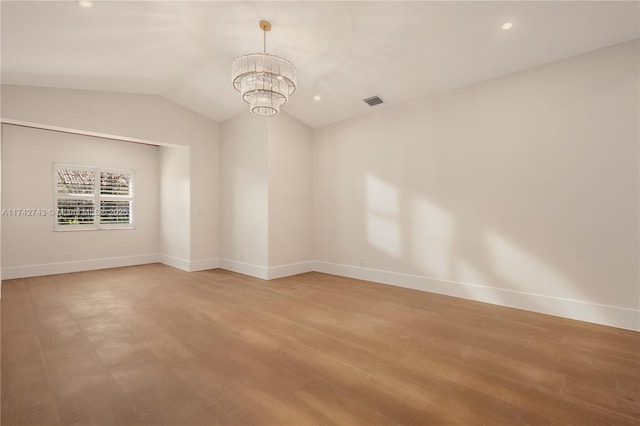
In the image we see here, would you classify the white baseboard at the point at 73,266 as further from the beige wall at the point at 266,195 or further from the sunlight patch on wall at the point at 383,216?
the sunlight patch on wall at the point at 383,216

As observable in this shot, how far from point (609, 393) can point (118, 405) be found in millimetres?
3240

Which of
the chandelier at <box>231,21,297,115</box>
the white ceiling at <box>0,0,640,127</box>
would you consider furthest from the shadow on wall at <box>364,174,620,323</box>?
the chandelier at <box>231,21,297,115</box>

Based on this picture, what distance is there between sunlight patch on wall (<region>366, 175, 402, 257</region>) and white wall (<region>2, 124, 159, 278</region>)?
553cm

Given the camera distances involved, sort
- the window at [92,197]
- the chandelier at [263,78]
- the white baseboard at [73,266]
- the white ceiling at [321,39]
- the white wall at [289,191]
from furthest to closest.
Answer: the window at [92,197] → the white wall at [289,191] → the white baseboard at [73,266] → the chandelier at [263,78] → the white ceiling at [321,39]

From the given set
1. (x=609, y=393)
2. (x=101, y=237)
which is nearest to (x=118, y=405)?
(x=609, y=393)

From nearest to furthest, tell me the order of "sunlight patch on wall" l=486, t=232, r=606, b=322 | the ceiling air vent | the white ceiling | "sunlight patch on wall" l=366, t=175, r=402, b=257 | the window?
the white ceiling, "sunlight patch on wall" l=486, t=232, r=606, b=322, the ceiling air vent, "sunlight patch on wall" l=366, t=175, r=402, b=257, the window

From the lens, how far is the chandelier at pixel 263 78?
9.82 feet

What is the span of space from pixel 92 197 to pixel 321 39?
6048 mm

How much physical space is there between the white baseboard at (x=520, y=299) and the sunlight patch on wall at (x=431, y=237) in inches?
8.2

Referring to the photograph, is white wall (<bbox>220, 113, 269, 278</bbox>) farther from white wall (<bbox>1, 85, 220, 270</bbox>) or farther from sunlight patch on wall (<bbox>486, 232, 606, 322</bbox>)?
sunlight patch on wall (<bbox>486, 232, 606, 322</bbox>)

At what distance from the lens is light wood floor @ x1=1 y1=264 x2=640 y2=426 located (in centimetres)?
173

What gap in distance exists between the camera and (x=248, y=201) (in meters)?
5.75

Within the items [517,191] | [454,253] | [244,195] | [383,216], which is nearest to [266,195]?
[244,195]

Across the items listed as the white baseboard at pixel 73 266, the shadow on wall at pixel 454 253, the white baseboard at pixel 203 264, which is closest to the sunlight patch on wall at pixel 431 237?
the shadow on wall at pixel 454 253
